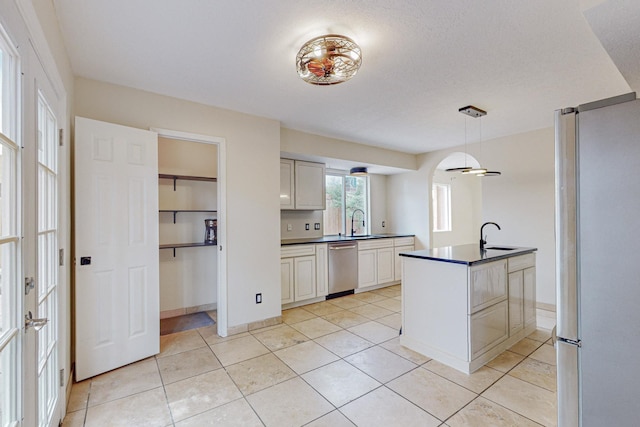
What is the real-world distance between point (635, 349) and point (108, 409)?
8.90 feet

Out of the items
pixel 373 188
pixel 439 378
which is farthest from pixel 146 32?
pixel 373 188

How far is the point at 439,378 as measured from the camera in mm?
2262

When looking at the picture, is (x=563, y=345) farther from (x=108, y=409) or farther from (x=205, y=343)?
(x=205, y=343)

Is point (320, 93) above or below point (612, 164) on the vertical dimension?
above

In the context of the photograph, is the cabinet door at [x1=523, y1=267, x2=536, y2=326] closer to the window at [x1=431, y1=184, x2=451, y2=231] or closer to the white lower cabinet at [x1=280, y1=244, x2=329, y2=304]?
the white lower cabinet at [x1=280, y1=244, x2=329, y2=304]

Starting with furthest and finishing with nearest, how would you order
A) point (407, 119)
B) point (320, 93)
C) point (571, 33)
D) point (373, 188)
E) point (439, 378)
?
point (373, 188), point (407, 119), point (320, 93), point (439, 378), point (571, 33)

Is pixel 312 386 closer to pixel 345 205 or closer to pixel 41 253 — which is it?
pixel 41 253

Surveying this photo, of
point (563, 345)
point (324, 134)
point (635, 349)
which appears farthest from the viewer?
point (324, 134)

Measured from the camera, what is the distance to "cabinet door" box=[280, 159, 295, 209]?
4254mm

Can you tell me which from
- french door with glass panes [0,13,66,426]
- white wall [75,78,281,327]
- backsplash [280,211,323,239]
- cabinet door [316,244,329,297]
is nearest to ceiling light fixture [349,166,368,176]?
backsplash [280,211,323,239]

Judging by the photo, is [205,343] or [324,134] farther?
[324,134]

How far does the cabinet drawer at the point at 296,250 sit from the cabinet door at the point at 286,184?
0.66 metres

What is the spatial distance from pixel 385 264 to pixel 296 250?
6.16 ft

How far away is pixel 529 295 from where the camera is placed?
10.1 feet
